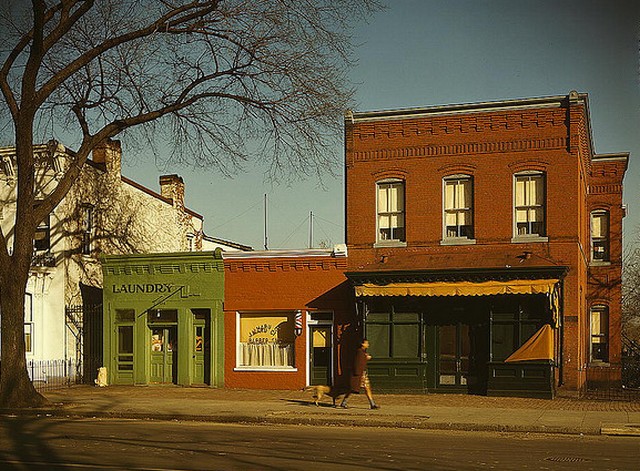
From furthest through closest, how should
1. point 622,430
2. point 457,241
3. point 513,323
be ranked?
point 457,241 < point 513,323 < point 622,430

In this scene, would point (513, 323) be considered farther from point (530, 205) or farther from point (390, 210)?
point (390, 210)

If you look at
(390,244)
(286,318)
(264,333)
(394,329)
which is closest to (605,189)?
(390,244)

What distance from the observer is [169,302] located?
29656 mm

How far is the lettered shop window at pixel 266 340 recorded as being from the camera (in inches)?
1123

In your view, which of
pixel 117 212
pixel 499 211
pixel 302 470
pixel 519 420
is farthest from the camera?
pixel 117 212

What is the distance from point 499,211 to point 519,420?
Answer: 855 centimetres

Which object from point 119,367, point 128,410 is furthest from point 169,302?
point 128,410

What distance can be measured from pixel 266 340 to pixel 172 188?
1385cm

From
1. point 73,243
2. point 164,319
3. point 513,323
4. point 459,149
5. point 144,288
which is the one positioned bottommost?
point 164,319

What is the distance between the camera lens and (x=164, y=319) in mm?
29969

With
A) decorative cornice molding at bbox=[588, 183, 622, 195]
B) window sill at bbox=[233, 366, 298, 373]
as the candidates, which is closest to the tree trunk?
window sill at bbox=[233, 366, 298, 373]

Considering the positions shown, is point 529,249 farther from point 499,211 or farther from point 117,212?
point 117,212

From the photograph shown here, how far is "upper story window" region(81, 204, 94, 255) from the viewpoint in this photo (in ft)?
108

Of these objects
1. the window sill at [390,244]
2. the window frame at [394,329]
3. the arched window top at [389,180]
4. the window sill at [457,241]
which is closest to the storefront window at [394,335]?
the window frame at [394,329]
